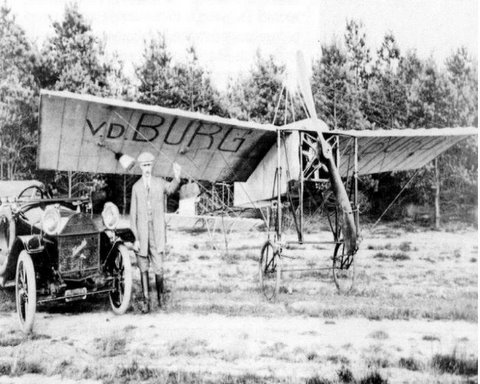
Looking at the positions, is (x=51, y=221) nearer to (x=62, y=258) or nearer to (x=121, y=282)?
(x=62, y=258)

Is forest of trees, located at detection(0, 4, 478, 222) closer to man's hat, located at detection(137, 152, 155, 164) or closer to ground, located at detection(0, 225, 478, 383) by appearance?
ground, located at detection(0, 225, 478, 383)

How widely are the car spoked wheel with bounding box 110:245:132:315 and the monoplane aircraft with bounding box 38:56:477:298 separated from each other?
1458mm

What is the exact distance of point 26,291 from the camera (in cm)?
434

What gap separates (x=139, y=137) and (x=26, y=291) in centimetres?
233

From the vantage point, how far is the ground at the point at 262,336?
10.4ft

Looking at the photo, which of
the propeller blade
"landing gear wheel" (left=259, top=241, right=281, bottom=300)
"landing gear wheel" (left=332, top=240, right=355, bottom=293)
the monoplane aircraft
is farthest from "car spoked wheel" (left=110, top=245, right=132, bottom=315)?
the propeller blade

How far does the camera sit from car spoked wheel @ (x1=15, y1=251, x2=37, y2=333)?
13.5 ft

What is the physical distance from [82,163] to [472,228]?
4886 millimetres

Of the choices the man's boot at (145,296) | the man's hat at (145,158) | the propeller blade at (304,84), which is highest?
the propeller blade at (304,84)

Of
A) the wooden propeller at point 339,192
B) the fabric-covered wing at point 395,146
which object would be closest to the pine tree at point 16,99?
the wooden propeller at point 339,192

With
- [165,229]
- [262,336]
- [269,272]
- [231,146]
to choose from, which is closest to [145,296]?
[165,229]

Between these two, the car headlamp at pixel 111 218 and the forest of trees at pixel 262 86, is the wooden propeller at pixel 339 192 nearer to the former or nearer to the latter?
the forest of trees at pixel 262 86

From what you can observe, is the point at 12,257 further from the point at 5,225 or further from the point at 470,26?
the point at 470,26

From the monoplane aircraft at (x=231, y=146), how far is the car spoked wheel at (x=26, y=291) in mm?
1478
